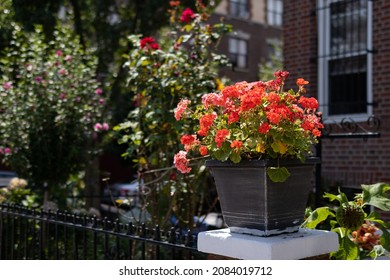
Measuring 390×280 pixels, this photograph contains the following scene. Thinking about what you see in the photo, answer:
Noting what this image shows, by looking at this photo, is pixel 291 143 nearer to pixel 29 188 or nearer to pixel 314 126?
pixel 314 126

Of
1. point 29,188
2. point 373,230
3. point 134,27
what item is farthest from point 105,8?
point 373,230

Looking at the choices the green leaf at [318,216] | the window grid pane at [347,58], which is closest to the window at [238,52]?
the window grid pane at [347,58]

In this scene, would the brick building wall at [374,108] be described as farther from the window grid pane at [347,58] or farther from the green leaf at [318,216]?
the green leaf at [318,216]

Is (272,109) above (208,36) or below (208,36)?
below

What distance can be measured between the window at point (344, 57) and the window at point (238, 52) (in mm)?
21948

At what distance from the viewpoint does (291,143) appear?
11.0ft

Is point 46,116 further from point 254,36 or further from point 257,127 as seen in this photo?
point 254,36

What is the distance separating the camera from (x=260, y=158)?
342 cm

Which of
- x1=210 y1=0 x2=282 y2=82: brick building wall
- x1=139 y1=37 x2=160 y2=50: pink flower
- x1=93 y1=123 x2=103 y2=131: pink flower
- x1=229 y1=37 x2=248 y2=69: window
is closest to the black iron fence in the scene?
x1=93 y1=123 x2=103 y2=131: pink flower

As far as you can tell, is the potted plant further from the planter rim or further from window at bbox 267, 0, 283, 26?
window at bbox 267, 0, 283, 26

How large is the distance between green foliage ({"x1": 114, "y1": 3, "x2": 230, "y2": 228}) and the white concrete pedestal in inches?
122

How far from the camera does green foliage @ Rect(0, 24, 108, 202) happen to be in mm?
9078

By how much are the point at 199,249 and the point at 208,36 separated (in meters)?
4.11

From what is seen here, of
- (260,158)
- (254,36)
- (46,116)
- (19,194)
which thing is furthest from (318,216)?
(254,36)
